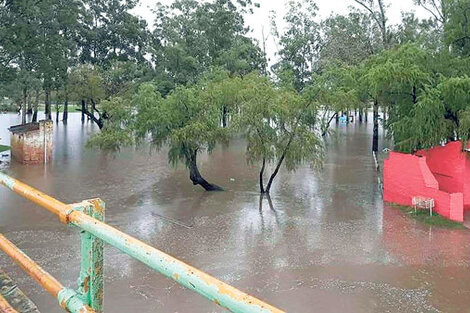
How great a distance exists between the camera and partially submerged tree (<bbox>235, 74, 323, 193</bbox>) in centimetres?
1327

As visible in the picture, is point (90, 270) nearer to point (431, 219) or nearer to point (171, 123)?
point (431, 219)

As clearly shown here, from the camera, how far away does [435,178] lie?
12.9m

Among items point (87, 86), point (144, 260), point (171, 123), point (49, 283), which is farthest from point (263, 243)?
point (87, 86)

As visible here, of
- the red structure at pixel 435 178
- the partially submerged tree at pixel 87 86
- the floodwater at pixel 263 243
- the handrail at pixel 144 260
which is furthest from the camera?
the partially submerged tree at pixel 87 86

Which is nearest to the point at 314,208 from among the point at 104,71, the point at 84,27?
the point at 104,71

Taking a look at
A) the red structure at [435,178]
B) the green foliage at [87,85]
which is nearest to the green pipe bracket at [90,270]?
the red structure at [435,178]

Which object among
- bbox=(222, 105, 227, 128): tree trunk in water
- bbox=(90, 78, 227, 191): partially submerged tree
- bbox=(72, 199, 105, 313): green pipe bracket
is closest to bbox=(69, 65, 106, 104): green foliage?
bbox=(90, 78, 227, 191): partially submerged tree

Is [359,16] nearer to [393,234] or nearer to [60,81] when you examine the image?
[60,81]

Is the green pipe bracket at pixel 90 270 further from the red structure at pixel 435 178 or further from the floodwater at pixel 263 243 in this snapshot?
the red structure at pixel 435 178

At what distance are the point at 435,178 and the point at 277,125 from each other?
4775 millimetres

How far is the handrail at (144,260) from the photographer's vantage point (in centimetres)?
108

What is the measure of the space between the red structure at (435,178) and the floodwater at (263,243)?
75cm

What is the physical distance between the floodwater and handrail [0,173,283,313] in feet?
17.0

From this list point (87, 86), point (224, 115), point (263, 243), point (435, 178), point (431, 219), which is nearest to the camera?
point (263, 243)
